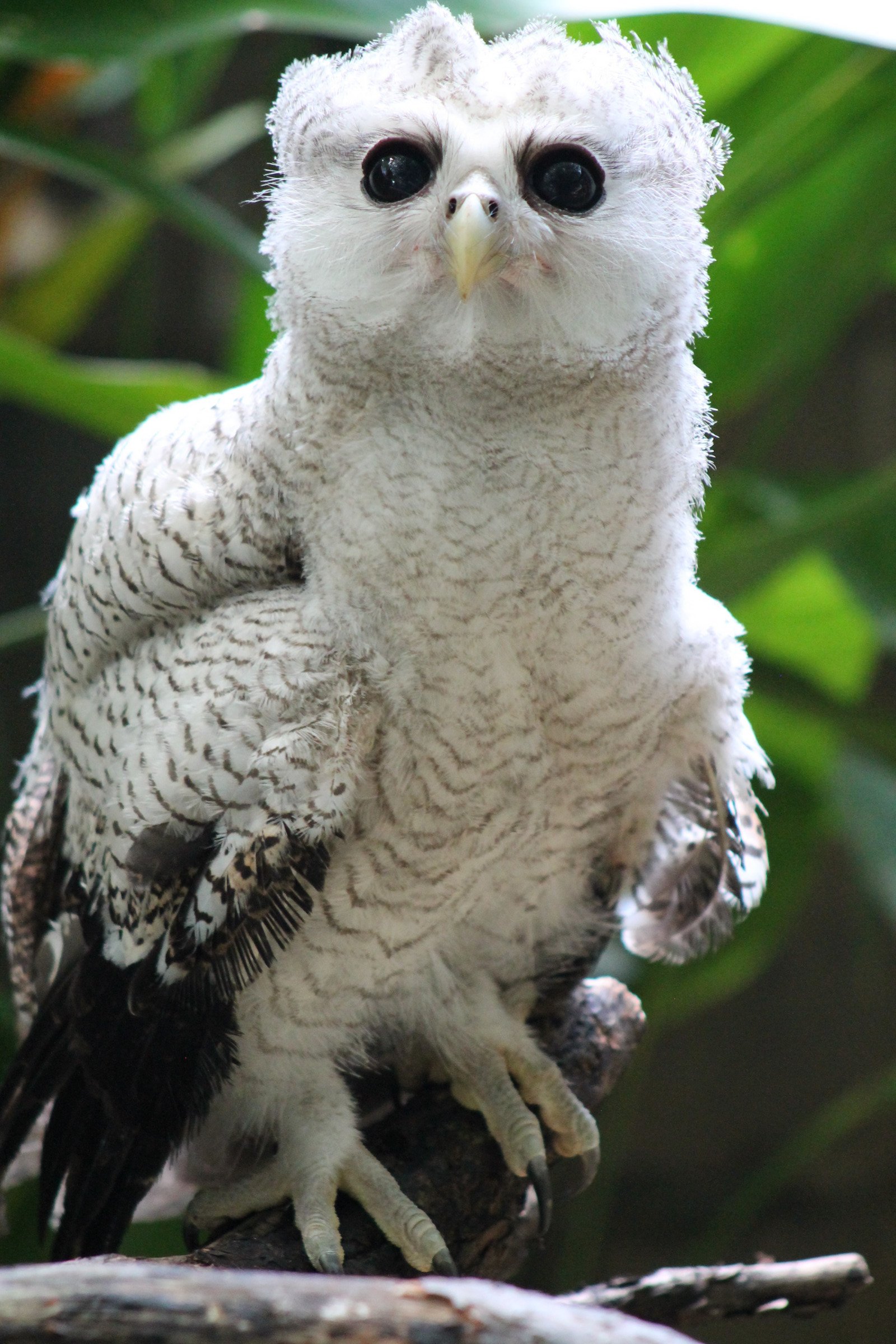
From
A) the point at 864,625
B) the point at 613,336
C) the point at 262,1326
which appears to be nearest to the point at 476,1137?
the point at 262,1326

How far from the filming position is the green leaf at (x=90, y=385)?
67.0 inches

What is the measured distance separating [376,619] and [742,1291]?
79 centimetres

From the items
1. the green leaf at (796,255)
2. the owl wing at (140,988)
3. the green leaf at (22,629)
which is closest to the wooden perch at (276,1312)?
the owl wing at (140,988)

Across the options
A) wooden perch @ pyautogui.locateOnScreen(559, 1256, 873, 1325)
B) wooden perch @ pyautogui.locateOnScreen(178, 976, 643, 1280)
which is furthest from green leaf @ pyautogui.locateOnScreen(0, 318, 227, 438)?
wooden perch @ pyautogui.locateOnScreen(559, 1256, 873, 1325)

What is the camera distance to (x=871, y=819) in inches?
74.7

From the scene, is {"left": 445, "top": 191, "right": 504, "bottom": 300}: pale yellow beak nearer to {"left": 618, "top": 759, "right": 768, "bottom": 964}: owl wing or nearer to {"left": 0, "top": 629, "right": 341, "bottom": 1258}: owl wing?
{"left": 0, "top": 629, "right": 341, "bottom": 1258}: owl wing

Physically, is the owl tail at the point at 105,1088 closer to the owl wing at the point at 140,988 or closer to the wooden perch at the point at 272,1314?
the owl wing at the point at 140,988

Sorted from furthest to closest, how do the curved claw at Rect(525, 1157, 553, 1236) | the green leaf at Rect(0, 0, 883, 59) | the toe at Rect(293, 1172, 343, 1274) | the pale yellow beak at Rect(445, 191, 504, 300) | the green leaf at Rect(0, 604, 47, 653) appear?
the green leaf at Rect(0, 604, 47, 653)
the green leaf at Rect(0, 0, 883, 59)
the curved claw at Rect(525, 1157, 553, 1236)
the toe at Rect(293, 1172, 343, 1274)
the pale yellow beak at Rect(445, 191, 504, 300)

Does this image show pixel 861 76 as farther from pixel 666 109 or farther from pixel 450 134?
pixel 450 134

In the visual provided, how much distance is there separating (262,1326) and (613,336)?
0.70 meters

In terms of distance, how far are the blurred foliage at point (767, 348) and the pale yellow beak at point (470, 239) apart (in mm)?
723

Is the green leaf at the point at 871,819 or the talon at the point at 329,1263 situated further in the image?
the green leaf at the point at 871,819

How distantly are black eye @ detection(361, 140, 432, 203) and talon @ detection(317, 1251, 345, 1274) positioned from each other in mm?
887

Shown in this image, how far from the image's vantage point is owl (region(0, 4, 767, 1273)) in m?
0.93
